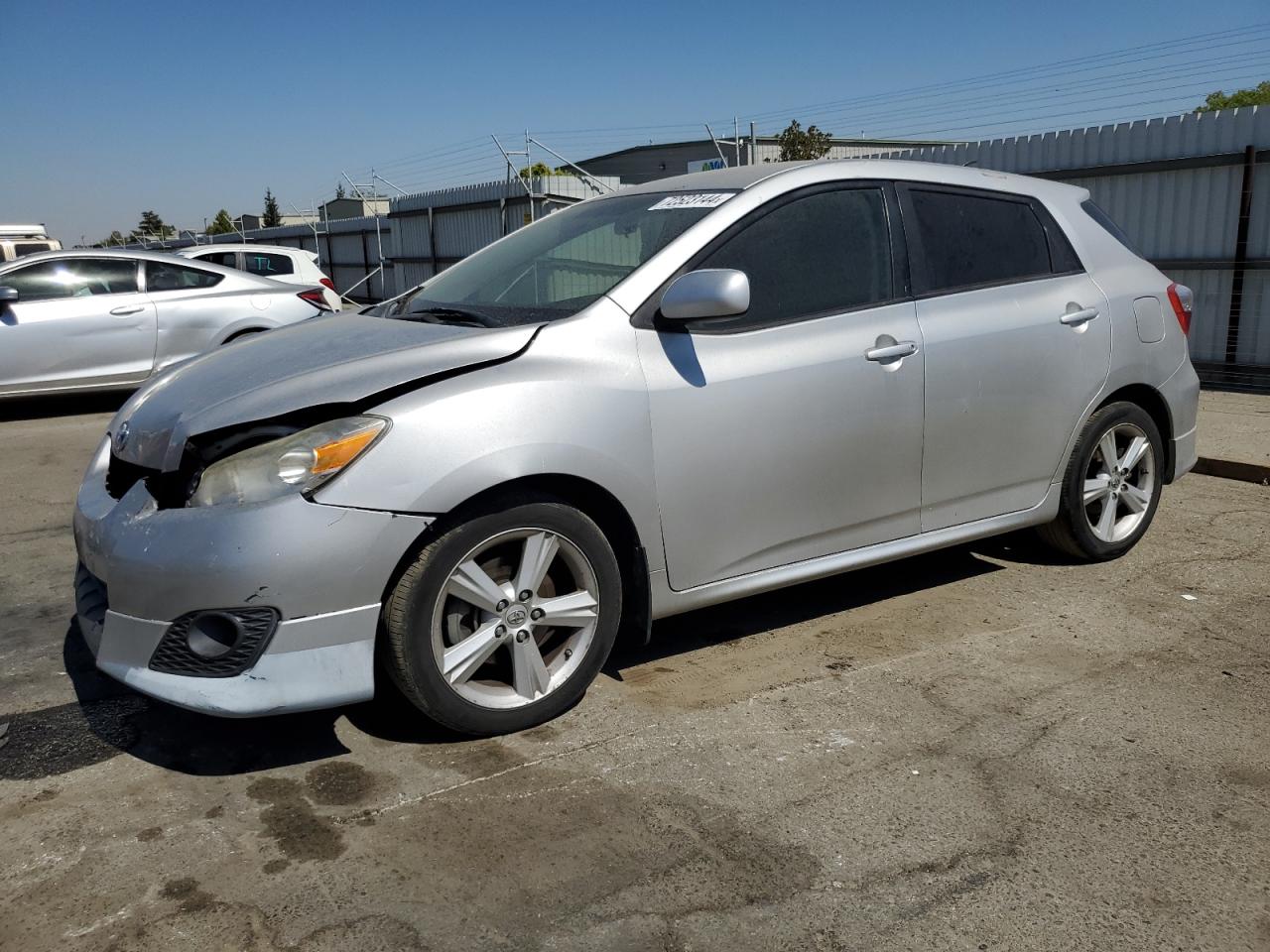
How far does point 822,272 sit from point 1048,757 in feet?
5.94

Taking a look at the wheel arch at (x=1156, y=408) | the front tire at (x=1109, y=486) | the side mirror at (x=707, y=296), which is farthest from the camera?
the wheel arch at (x=1156, y=408)

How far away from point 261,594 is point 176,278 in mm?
8517

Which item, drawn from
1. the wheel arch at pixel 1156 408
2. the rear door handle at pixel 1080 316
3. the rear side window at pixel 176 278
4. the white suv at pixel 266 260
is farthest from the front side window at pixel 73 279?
the wheel arch at pixel 1156 408

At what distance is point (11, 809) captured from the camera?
119 inches

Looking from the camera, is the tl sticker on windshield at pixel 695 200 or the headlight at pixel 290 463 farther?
the tl sticker on windshield at pixel 695 200

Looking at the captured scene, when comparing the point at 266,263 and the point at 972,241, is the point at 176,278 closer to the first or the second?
the point at 266,263

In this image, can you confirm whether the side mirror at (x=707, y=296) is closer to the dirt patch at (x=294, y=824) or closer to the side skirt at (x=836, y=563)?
the side skirt at (x=836, y=563)

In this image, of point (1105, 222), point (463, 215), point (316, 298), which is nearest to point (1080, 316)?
point (1105, 222)

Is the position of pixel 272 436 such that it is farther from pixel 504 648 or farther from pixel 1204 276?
pixel 1204 276

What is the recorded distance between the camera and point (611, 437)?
133 inches

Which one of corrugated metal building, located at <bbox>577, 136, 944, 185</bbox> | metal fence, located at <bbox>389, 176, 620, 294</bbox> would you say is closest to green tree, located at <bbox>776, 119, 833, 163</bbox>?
corrugated metal building, located at <bbox>577, 136, 944, 185</bbox>

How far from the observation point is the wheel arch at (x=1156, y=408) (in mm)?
4852

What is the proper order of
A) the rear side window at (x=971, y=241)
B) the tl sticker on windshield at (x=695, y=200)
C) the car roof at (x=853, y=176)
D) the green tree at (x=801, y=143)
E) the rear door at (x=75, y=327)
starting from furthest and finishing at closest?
the green tree at (x=801, y=143)
the rear door at (x=75, y=327)
the rear side window at (x=971, y=241)
the car roof at (x=853, y=176)
the tl sticker on windshield at (x=695, y=200)

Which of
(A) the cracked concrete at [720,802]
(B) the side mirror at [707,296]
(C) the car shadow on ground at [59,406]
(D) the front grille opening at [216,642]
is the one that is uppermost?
(B) the side mirror at [707,296]
